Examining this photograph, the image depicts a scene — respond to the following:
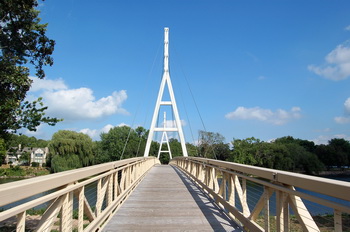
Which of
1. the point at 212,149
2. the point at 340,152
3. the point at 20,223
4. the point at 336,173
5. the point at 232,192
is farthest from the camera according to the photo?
the point at 336,173

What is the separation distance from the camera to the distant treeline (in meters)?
45.1

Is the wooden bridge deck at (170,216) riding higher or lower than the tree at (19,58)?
lower

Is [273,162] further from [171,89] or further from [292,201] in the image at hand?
[292,201]

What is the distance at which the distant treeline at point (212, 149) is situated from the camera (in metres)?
45.1

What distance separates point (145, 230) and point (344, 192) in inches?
111

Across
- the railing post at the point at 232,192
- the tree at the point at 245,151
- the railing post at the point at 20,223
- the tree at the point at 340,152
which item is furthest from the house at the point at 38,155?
the railing post at the point at 20,223

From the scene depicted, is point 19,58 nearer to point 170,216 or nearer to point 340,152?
point 170,216

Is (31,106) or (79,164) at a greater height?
(31,106)

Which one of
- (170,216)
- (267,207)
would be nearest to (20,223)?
(267,207)

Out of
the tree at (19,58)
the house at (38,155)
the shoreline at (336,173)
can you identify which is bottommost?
the shoreline at (336,173)

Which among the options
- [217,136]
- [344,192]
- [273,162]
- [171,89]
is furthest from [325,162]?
[344,192]

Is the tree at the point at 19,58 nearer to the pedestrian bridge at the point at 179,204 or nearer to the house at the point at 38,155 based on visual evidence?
the pedestrian bridge at the point at 179,204

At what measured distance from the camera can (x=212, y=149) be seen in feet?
189

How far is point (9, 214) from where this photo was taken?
Answer: 5.75 feet
